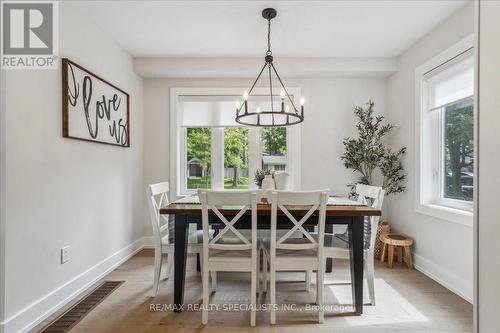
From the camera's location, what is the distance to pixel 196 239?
7.91 ft

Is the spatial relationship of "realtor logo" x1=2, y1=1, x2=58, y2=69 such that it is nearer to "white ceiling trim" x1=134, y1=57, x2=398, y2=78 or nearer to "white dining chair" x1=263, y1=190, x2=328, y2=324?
"white ceiling trim" x1=134, y1=57, x2=398, y2=78

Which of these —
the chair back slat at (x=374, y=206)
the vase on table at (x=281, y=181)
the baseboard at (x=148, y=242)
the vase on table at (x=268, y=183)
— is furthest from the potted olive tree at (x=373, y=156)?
the baseboard at (x=148, y=242)

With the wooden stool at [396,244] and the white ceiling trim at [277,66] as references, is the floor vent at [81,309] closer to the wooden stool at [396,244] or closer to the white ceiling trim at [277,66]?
the white ceiling trim at [277,66]

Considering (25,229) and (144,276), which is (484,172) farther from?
(144,276)

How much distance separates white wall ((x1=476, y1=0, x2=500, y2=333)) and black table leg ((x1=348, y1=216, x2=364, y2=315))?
1.27 m

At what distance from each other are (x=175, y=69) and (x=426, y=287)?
145 inches

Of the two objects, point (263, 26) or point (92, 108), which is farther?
point (263, 26)

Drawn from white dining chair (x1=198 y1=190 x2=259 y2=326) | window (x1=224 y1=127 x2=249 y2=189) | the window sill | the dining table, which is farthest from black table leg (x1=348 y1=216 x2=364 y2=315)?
window (x1=224 y1=127 x2=249 y2=189)

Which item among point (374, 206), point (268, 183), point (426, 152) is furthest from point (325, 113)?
point (374, 206)

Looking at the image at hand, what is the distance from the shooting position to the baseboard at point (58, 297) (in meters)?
1.83

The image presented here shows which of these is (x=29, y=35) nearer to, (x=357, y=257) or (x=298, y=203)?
(x=298, y=203)

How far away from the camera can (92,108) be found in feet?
8.73

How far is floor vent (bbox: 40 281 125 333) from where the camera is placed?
77.4 inches

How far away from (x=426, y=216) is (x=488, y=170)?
8.08 feet
